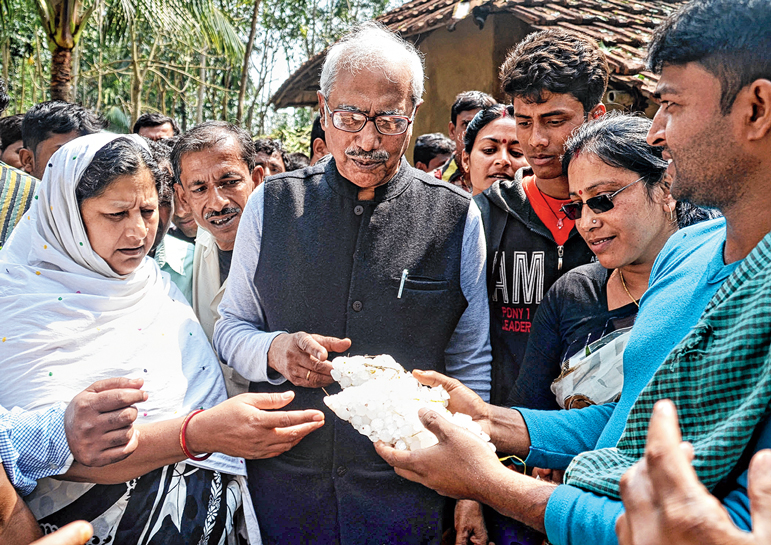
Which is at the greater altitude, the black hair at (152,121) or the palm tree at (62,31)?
the palm tree at (62,31)

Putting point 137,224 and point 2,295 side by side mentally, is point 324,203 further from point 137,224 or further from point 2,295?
point 2,295

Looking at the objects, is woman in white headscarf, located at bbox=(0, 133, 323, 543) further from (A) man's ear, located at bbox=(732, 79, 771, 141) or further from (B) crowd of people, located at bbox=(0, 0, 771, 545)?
(A) man's ear, located at bbox=(732, 79, 771, 141)

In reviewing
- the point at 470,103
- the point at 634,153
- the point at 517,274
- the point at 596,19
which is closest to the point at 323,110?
the point at 517,274

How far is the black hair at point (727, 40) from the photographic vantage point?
1420 millimetres

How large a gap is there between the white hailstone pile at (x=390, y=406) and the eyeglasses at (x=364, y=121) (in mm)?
955

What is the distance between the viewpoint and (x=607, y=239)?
2.45 meters

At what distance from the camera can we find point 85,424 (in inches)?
79.9

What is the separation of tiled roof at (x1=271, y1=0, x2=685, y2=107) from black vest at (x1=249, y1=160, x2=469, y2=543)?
5.30 meters

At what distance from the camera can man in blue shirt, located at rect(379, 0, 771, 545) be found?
142 centimetres

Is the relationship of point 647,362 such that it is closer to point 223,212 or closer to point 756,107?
point 756,107

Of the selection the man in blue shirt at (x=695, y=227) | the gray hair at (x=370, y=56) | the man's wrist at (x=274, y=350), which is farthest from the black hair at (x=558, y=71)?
the man's wrist at (x=274, y=350)

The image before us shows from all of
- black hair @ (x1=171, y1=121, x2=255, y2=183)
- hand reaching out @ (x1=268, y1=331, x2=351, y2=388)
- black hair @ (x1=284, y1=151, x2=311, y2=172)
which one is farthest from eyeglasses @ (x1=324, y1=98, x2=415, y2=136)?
black hair @ (x1=284, y1=151, x2=311, y2=172)

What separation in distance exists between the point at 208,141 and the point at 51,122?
1.88 meters

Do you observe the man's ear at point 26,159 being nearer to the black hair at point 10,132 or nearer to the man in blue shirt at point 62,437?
the black hair at point 10,132
